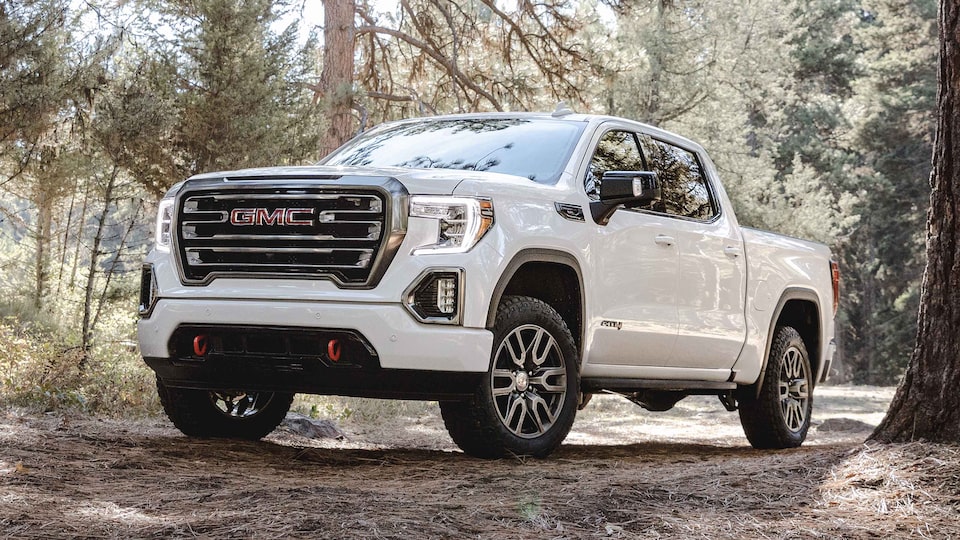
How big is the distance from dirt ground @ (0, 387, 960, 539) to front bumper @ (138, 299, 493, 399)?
17.6 inches

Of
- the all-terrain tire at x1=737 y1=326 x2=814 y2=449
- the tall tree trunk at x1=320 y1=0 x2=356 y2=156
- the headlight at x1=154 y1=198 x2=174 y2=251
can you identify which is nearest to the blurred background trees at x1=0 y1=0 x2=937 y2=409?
the tall tree trunk at x1=320 y1=0 x2=356 y2=156

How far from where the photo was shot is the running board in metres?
6.57

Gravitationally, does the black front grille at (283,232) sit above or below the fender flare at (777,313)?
above

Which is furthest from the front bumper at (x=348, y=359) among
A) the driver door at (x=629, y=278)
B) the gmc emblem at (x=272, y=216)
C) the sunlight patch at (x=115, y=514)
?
the sunlight patch at (x=115, y=514)

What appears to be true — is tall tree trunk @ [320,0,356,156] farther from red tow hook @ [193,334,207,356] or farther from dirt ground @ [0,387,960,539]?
red tow hook @ [193,334,207,356]

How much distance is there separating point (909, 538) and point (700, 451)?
14.1 feet

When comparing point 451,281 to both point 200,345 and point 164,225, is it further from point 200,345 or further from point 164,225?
point 164,225

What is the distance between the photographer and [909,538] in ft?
13.3

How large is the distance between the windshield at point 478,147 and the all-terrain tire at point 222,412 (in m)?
1.65

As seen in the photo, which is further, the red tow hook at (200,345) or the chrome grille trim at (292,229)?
the red tow hook at (200,345)

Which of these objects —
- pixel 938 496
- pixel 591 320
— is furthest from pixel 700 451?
pixel 938 496

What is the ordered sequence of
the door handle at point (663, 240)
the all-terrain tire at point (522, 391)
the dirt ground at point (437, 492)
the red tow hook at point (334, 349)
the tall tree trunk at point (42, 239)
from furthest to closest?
the tall tree trunk at point (42, 239), the door handle at point (663, 240), the all-terrain tire at point (522, 391), the red tow hook at point (334, 349), the dirt ground at point (437, 492)

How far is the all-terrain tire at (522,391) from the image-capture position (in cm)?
572

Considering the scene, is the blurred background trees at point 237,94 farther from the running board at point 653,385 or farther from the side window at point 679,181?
the side window at point 679,181
